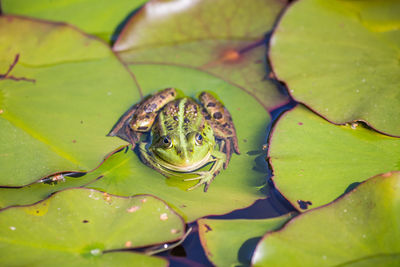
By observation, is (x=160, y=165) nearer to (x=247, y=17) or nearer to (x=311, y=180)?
(x=311, y=180)

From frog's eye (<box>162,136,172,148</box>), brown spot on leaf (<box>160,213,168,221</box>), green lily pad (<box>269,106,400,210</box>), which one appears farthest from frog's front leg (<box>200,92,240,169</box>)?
brown spot on leaf (<box>160,213,168,221</box>)

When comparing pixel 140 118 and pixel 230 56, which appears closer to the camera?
pixel 140 118

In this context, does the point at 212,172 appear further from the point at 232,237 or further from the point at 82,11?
the point at 82,11

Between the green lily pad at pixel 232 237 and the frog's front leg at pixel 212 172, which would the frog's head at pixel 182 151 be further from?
the green lily pad at pixel 232 237

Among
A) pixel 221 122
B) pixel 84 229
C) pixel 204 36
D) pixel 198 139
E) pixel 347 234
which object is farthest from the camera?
pixel 204 36

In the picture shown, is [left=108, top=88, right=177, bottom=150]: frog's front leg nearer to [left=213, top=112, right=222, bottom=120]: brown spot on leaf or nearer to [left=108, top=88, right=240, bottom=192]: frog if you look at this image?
[left=108, top=88, right=240, bottom=192]: frog

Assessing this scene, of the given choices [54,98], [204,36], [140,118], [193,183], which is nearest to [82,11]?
[54,98]
